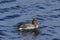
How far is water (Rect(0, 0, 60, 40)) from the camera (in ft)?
77.7

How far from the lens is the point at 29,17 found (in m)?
27.3

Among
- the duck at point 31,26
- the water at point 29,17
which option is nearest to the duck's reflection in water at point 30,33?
the water at point 29,17

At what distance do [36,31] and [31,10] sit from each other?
4.20 meters

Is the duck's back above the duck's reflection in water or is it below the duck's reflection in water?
above

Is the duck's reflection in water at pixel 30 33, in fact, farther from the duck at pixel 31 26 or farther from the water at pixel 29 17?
the duck at pixel 31 26

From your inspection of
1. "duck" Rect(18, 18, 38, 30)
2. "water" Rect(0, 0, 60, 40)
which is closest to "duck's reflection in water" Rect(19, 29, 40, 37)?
"water" Rect(0, 0, 60, 40)

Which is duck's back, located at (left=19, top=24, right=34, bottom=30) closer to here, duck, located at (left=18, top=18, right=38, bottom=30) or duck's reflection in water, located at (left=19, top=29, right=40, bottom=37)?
duck, located at (left=18, top=18, right=38, bottom=30)

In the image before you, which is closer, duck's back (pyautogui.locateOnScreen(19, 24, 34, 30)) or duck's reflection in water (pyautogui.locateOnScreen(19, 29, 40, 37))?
duck's reflection in water (pyautogui.locateOnScreen(19, 29, 40, 37))

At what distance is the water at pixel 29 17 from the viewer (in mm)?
23688

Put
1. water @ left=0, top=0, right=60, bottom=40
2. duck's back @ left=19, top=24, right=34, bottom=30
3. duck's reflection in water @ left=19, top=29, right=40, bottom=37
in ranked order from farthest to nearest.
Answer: duck's back @ left=19, top=24, right=34, bottom=30
duck's reflection in water @ left=19, top=29, right=40, bottom=37
water @ left=0, top=0, right=60, bottom=40

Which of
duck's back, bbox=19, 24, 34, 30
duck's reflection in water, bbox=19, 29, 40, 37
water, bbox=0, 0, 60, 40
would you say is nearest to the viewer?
water, bbox=0, 0, 60, 40

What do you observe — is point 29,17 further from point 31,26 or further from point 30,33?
point 30,33

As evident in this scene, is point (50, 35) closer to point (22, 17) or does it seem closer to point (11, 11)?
point (22, 17)

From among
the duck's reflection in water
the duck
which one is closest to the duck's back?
the duck
